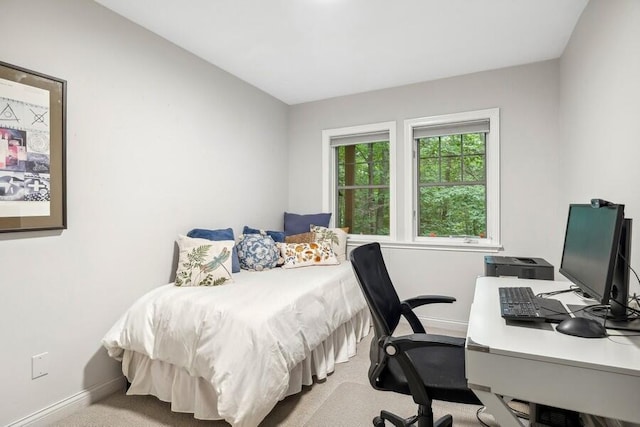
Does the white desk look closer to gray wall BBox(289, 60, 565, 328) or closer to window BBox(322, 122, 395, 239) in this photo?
gray wall BBox(289, 60, 565, 328)

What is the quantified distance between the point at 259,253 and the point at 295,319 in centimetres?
108

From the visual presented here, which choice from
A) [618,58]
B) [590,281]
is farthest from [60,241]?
[618,58]

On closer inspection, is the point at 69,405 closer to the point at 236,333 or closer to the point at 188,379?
the point at 188,379

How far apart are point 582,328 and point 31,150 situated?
2.66 m

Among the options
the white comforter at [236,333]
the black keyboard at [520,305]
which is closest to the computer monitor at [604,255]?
the black keyboard at [520,305]

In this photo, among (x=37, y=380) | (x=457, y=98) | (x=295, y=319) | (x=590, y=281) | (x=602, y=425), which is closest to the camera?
(x=590, y=281)

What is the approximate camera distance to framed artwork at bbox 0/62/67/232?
1711 mm

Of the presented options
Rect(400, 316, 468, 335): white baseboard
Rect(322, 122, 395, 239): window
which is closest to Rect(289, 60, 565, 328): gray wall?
Rect(400, 316, 468, 335): white baseboard

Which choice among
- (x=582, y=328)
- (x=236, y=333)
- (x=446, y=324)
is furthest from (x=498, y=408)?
(x=446, y=324)

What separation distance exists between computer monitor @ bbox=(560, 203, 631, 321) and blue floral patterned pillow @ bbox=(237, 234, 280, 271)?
2.23 m

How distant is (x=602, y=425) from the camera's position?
63.2 inches

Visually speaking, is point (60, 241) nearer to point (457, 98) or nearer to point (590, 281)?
point (590, 281)

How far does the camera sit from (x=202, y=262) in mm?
2414

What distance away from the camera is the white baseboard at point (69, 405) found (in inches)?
71.8
